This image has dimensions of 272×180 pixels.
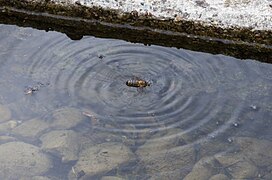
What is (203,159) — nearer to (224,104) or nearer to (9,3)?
(224,104)

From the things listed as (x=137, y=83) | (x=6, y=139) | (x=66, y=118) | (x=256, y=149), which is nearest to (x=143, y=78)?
(x=137, y=83)

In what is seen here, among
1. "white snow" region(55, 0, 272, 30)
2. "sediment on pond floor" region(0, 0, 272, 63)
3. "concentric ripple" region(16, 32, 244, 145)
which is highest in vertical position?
"white snow" region(55, 0, 272, 30)

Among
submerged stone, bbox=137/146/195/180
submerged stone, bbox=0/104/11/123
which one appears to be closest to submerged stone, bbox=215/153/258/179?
submerged stone, bbox=137/146/195/180

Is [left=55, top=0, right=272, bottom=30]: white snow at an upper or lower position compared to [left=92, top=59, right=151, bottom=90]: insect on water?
upper

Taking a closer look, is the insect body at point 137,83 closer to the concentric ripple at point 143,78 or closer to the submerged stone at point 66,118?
the concentric ripple at point 143,78

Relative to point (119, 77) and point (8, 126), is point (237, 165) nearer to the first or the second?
point (119, 77)

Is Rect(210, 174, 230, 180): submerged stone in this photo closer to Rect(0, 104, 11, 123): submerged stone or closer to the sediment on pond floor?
the sediment on pond floor

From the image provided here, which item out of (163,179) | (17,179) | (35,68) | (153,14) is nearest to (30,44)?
(35,68)
